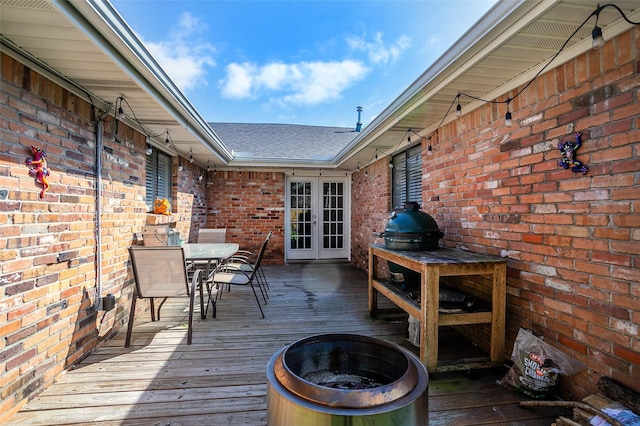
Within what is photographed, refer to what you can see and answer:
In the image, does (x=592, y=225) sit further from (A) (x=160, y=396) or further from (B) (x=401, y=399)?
(A) (x=160, y=396)

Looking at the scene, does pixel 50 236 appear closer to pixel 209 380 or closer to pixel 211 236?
pixel 209 380

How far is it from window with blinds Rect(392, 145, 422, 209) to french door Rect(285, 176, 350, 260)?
2.52m

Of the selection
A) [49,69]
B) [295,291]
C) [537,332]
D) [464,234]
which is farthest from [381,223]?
[49,69]

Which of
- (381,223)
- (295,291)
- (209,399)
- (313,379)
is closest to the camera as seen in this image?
(313,379)

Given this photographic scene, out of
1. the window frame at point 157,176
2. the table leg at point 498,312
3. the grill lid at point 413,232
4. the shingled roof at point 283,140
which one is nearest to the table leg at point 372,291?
the grill lid at point 413,232

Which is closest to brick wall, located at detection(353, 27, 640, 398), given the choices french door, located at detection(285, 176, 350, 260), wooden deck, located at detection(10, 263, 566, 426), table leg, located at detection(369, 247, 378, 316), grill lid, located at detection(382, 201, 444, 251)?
grill lid, located at detection(382, 201, 444, 251)

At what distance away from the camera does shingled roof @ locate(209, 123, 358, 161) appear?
6.83 meters

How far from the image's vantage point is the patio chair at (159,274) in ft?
9.32

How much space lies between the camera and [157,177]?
4602 mm

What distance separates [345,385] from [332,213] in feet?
20.5

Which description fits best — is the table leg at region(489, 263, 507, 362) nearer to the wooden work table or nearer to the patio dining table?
the wooden work table

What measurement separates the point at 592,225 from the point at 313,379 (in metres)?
1.84

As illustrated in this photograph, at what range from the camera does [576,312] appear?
6.19ft

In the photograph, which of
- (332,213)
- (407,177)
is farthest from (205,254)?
(332,213)
